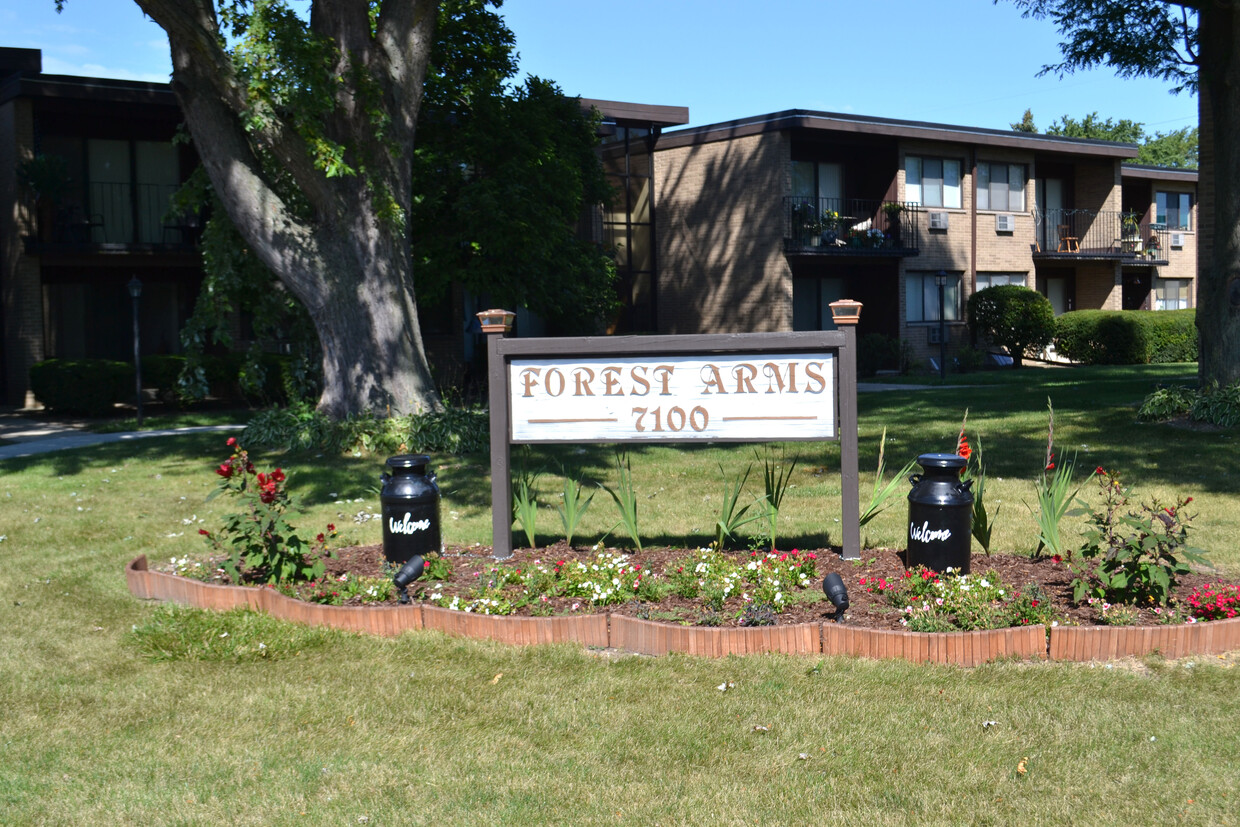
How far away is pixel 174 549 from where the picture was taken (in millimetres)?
8211

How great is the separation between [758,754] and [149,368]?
18.9 metres

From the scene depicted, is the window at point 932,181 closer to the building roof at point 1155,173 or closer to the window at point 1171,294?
the building roof at point 1155,173

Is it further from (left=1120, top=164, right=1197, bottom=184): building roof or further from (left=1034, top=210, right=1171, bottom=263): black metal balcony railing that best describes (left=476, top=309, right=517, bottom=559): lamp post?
Result: (left=1120, top=164, right=1197, bottom=184): building roof

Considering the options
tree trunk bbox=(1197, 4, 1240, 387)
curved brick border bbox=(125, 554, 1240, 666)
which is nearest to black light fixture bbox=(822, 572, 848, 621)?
curved brick border bbox=(125, 554, 1240, 666)

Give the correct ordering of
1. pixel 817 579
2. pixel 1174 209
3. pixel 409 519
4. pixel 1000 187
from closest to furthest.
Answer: pixel 817 579 → pixel 409 519 → pixel 1000 187 → pixel 1174 209

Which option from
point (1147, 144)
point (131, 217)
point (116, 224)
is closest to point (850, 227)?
point (131, 217)

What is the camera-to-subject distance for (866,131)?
27062 mm

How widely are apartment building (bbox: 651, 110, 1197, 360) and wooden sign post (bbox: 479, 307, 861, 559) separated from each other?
20.0m

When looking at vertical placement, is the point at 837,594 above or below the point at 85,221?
below

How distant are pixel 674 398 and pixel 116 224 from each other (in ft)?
64.4

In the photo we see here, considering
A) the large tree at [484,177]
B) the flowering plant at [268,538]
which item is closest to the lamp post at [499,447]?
the flowering plant at [268,538]

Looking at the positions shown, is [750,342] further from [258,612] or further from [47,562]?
[47,562]

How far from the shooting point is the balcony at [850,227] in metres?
27.1

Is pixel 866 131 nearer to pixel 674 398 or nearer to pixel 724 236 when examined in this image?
pixel 724 236
